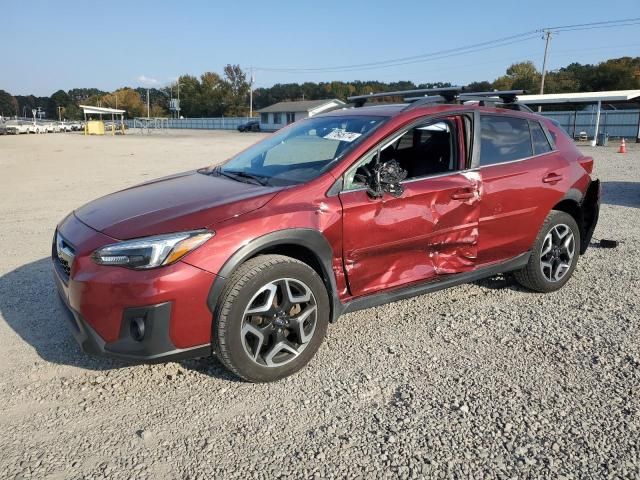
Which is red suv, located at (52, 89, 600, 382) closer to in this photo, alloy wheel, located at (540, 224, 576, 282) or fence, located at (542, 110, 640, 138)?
alloy wheel, located at (540, 224, 576, 282)

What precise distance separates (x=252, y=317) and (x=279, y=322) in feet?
0.56

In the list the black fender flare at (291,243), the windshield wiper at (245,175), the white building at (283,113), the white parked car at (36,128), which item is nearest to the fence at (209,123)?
the white building at (283,113)

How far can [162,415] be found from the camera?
293cm

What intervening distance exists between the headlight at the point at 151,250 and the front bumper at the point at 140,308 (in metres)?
0.04

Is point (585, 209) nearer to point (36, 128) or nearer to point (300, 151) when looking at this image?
point (300, 151)

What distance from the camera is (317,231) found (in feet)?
10.7

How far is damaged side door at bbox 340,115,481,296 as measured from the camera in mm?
3482

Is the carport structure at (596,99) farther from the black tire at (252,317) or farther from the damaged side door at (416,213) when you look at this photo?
the black tire at (252,317)

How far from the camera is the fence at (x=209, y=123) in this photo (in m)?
78.6

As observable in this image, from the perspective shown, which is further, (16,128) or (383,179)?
(16,128)

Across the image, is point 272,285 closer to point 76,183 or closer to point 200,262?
point 200,262

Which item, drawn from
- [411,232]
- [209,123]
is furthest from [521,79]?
[411,232]

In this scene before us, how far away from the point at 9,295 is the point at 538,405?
4.41 m

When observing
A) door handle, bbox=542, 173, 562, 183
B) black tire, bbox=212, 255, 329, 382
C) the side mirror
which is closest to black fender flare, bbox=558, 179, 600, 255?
door handle, bbox=542, 173, 562, 183
